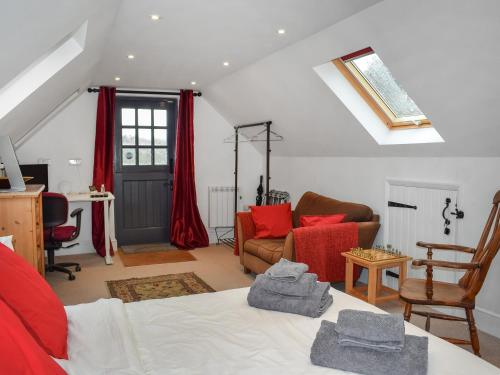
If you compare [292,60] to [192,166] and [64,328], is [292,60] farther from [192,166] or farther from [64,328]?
[64,328]

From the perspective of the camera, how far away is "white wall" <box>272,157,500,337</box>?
334 centimetres

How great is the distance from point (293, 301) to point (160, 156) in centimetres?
471

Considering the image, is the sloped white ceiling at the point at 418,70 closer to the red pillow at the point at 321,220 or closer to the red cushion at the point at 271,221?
the red pillow at the point at 321,220

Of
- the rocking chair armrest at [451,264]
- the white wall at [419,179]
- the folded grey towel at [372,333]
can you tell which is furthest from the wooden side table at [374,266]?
the folded grey towel at [372,333]

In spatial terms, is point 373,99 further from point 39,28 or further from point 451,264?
point 39,28

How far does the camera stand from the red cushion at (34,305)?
1.51 metres

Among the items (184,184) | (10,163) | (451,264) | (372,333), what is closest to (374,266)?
(451,264)

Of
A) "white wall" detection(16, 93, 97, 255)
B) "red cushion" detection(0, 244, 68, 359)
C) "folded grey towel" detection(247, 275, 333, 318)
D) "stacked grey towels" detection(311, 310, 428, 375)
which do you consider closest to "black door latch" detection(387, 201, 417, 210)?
"folded grey towel" detection(247, 275, 333, 318)

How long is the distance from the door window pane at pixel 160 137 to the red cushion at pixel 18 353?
17.7 feet

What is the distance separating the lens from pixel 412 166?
400 centimetres

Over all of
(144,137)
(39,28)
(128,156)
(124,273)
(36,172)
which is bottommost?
(124,273)

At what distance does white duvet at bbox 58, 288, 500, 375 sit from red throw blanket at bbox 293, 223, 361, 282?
5.12 ft

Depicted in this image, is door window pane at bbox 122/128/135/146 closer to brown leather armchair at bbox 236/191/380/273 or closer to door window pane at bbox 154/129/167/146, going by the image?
door window pane at bbox 154/129/167/146

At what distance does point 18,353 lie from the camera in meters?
1.04
